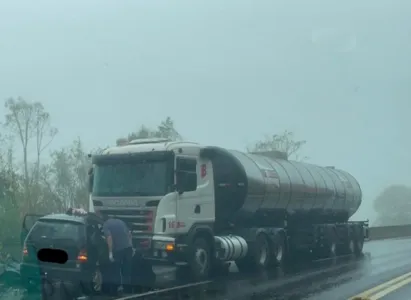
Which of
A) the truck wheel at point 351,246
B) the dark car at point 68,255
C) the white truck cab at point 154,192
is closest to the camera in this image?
the dark car at point 68,255

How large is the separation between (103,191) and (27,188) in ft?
37.8

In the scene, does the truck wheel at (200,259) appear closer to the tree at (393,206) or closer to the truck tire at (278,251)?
the truck tire at (278,251)

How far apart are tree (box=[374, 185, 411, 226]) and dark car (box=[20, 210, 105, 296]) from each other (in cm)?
5644

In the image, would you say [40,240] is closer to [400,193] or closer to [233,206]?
[233,206]

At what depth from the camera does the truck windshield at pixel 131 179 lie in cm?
1586

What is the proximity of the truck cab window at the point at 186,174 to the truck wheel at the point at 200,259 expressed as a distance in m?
1.37

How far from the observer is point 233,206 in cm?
1788

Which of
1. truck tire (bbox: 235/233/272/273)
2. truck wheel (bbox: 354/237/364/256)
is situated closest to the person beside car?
truck tire (bbox: 235/233/272/273)

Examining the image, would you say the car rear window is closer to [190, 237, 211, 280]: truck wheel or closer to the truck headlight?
the truck headlight

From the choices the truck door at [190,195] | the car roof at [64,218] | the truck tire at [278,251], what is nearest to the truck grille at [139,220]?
the truck door at [190,195]

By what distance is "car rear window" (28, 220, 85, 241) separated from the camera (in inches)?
527

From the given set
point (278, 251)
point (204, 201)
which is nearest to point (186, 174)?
point (204, 201)

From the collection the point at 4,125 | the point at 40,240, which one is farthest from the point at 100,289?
the point at 4,125

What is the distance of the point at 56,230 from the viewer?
1346cm
